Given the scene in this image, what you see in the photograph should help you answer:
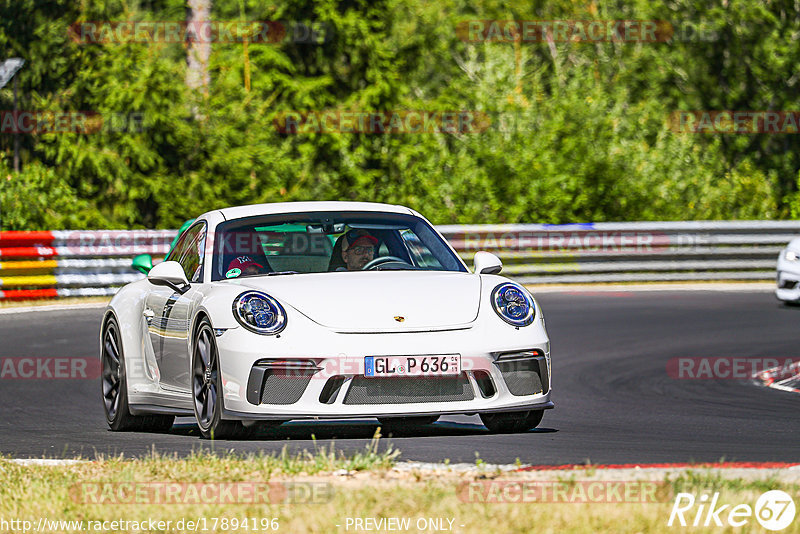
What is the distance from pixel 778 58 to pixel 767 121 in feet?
8.40

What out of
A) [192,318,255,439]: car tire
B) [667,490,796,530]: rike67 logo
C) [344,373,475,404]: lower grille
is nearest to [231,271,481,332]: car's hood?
[344,373,475,404]: lower grille

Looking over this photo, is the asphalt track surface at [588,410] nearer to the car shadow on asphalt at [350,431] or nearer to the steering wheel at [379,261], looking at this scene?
the car shadow on asphalt at [350,431]

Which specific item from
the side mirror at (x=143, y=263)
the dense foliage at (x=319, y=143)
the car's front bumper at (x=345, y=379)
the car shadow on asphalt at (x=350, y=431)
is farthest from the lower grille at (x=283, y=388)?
the dense foliage at (x=319, y=143)

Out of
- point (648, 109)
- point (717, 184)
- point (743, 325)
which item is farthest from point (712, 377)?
point (648, 109)

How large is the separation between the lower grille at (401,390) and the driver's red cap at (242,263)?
1407 mm

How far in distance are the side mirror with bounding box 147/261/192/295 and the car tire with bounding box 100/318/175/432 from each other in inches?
39.9

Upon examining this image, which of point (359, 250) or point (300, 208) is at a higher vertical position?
point (300, 208)

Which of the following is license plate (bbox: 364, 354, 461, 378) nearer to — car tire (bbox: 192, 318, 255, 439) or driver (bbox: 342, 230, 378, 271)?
car tire (bbox: 192, 318, 255, 439)

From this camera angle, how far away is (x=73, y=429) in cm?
991

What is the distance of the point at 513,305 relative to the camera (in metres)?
8.40

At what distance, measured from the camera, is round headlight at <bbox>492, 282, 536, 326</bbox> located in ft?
27.3

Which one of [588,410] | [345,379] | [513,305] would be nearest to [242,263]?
[345,379]

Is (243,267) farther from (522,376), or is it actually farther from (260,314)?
(522,376)

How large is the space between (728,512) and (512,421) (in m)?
3.18
